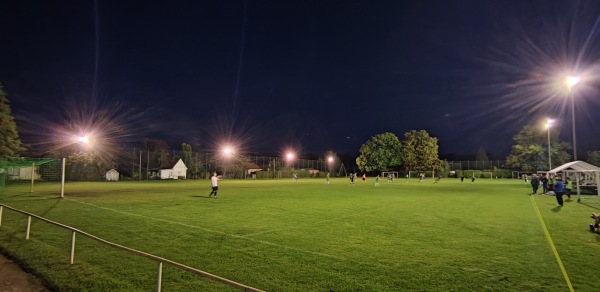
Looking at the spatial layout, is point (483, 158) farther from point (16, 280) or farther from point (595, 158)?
point (16, 280)

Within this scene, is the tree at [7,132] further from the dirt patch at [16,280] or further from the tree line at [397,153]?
the dirt patch at [16,280]

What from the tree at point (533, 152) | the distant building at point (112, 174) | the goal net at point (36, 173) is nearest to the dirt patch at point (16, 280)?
the goal net at point (36, 173)

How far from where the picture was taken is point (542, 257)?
8.32 m

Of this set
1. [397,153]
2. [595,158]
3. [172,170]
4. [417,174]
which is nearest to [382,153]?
[397,153]

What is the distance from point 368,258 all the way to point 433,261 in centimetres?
153

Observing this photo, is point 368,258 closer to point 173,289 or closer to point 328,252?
point 328,252

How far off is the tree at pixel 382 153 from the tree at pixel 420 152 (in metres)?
2.45

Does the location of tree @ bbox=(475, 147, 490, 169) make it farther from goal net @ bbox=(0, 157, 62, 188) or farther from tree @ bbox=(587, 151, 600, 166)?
goal net @ bbox=(0, 157, 62, 188)

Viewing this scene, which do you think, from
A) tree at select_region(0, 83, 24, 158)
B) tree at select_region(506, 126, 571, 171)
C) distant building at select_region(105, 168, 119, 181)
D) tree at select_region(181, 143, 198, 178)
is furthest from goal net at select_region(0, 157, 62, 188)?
tree at select_region(506, 126, 571, 171)

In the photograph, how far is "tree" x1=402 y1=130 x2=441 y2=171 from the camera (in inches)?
3410

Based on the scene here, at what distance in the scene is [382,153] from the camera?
91188 millimetres

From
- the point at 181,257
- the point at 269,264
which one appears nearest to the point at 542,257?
the point at 269,264

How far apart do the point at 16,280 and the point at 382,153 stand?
8927 cm

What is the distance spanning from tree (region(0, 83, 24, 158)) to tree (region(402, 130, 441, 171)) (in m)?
80.6
